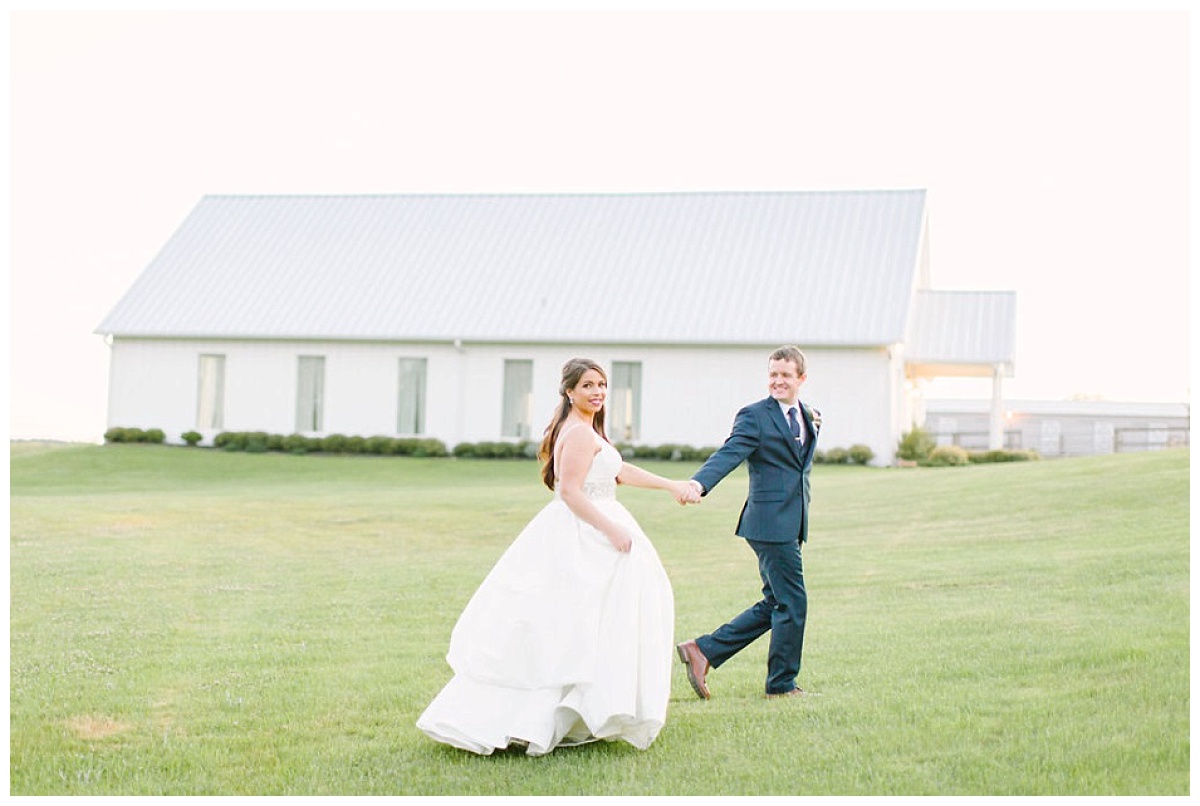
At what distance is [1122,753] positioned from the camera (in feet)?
22.2

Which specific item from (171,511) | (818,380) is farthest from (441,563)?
(818,380)

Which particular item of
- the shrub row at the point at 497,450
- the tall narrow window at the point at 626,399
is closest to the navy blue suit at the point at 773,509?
the shrub row at the point at 497,450

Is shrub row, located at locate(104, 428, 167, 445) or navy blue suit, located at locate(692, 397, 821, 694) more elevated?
navy blue suit, located at locate(692, 397, 821, 694)

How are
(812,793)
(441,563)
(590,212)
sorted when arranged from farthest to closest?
(590,212) → (441,563) → (812,793)

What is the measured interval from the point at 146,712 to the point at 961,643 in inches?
208

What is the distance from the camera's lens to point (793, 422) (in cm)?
788

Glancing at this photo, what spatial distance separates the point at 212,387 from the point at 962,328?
18376 mm

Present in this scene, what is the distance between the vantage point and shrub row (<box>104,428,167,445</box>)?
35.2 m

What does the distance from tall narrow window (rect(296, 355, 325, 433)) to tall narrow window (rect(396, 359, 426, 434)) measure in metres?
1.98

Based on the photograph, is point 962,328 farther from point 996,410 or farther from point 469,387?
point 469,387

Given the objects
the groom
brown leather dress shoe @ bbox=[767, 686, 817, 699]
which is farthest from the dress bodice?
brown leather dress shoe @ bbox=[767, 686, 817, 699]

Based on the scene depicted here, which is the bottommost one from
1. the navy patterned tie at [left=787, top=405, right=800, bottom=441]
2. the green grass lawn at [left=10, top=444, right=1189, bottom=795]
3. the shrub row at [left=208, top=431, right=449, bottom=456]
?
the green grass lawn at [left=10, top=444, right=1189, bottom=795]

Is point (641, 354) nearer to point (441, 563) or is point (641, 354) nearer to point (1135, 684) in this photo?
point (441, 563)

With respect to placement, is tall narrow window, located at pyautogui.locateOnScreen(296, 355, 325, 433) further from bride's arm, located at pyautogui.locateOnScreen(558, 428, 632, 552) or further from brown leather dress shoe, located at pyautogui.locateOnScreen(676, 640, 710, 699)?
bride's arm, located at pyautogui.locateOnScreen(558, 428, 632, 552)
